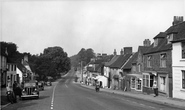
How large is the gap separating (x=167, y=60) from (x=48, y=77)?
2544 inches

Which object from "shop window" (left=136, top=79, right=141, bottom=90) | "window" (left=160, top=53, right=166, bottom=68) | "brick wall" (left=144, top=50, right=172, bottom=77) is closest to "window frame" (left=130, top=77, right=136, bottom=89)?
"shop window" (left=136, top=79, right=141, bottom=90)

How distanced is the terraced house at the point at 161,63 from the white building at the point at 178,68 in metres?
0.95

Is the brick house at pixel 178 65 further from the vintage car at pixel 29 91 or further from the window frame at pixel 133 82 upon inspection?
the vintage car at pixel 29 91

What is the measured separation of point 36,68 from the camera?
78812 mm

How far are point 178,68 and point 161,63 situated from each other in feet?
14.6

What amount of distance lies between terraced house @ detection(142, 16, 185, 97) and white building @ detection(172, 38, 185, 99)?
0.95 m

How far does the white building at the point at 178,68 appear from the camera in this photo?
21844mm

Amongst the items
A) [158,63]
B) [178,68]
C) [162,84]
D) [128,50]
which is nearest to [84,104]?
[178,68]

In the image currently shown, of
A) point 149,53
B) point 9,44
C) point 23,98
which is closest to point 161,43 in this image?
point 149,53

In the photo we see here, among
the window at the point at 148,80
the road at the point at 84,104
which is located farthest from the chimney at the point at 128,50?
the road at the point at 84,104

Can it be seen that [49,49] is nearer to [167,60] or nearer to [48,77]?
[48,77]

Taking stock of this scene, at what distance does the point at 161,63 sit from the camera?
26891 millimetres

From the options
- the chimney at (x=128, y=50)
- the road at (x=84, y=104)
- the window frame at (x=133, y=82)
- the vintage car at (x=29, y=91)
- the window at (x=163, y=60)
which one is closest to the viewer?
the road at (x=84, y=104)

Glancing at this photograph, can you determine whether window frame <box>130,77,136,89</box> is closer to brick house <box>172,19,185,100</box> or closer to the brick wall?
the brick wall
